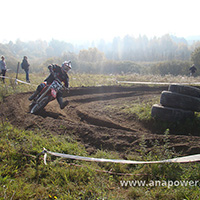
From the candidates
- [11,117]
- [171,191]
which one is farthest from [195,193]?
[11,117]

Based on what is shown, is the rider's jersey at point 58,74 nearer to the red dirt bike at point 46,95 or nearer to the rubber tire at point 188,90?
the red dirt bike at point 46,95

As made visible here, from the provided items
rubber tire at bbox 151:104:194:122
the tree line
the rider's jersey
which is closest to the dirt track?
rubber tire at bbox 151:104:194:122

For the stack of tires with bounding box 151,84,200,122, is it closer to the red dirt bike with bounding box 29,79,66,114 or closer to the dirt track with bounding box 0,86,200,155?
the dirt track with bounding box 0,86,200,155

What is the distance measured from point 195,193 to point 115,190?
1270 mm

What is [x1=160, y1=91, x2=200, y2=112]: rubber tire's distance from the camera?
6785mm

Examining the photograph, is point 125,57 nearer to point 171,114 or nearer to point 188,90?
point 188,90

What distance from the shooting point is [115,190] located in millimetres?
3324

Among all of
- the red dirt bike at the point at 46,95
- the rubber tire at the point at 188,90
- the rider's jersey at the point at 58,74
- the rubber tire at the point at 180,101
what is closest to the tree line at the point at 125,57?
the rider's jersey at the point at 58,74

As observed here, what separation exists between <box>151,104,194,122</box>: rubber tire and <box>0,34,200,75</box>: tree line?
26383 mm

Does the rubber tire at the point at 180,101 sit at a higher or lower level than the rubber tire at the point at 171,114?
higher

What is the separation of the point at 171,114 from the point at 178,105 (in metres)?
0.50

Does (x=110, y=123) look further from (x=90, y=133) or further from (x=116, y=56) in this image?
(x=116, y=56)

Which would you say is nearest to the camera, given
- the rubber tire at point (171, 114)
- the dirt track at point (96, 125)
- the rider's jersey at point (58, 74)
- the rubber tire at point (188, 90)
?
the dirt track at point (96, 125)

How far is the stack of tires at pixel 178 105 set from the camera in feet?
22.0
